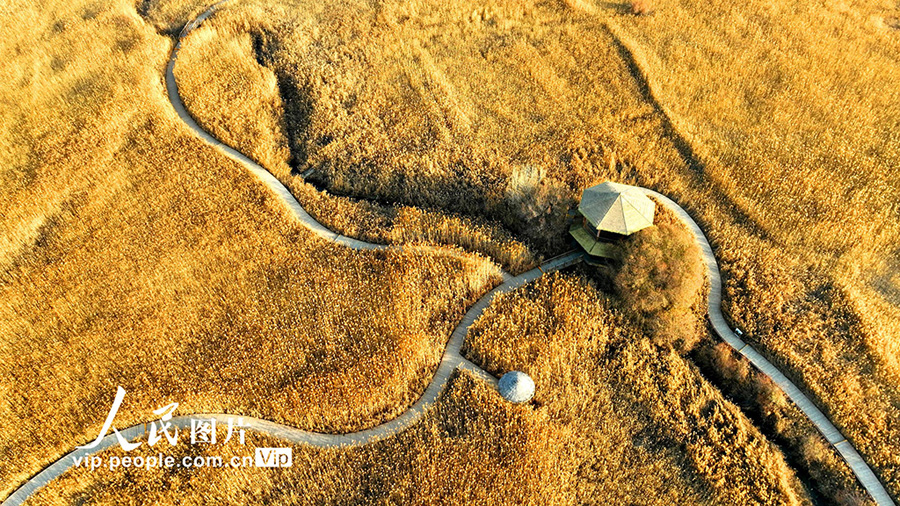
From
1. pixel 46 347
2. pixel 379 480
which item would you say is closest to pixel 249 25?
pixel 46 347

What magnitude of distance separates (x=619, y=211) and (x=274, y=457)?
1233cm

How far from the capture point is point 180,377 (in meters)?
16.1

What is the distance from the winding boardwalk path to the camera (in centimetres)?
1409

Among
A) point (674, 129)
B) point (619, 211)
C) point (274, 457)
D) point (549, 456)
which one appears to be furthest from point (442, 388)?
point (674, 129)

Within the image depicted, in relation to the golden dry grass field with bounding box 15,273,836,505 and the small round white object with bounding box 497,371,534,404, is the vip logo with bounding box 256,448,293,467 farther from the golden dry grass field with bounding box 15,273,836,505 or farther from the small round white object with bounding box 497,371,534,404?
the small round white object with bounding box 497,371,534,404

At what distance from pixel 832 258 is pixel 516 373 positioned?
11440 millimetres

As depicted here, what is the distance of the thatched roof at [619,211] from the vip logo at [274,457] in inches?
443

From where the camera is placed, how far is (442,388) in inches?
620

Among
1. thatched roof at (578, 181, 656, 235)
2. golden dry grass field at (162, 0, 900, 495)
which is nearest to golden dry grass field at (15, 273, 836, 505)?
golden dry grass field at (162, 0, 900, 495)

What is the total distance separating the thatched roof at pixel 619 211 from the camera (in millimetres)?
16938

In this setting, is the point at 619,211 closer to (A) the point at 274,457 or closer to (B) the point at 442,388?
(B) the point at 442,388

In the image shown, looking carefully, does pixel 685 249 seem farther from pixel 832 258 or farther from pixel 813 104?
pixel 813 104

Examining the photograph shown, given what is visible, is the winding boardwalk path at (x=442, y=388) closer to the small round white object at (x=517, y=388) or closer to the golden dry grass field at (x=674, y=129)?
the golden dry grass field at (x=674, y=129)

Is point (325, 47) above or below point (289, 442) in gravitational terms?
above
